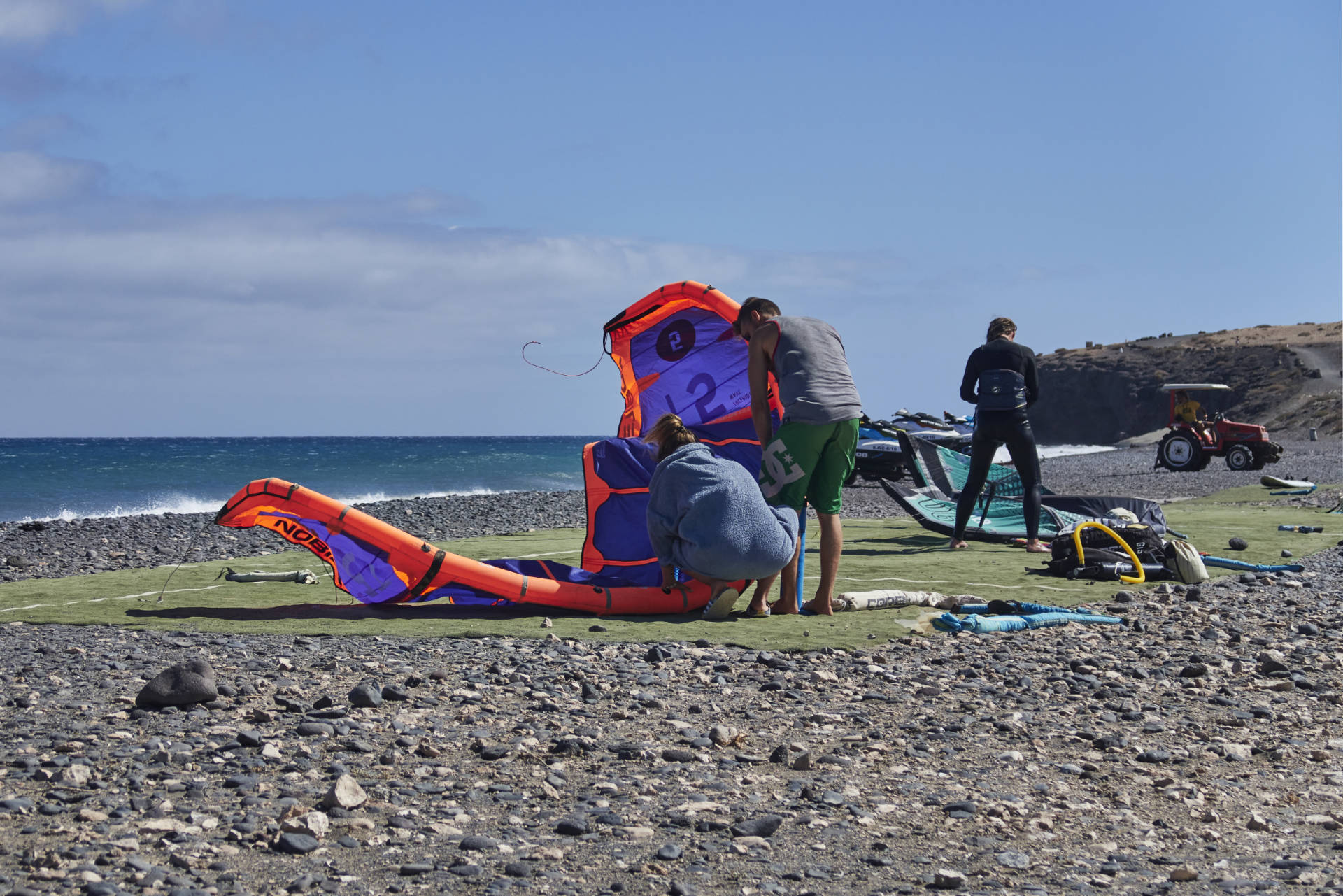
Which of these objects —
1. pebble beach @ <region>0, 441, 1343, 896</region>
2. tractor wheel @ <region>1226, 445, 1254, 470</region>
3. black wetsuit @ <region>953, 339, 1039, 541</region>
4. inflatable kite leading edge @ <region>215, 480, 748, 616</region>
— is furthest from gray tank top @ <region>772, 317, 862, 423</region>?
tractor wheel @ <region>1226, 445, 1254, 470</region>

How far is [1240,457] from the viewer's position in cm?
2475

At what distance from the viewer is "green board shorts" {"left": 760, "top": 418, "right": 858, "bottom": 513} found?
18.1ft

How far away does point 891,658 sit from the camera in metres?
4.65

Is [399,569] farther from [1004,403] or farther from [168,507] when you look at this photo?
[168,507]

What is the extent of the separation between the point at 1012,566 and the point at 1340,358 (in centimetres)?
6769

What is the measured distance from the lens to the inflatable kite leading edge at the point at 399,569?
217 inches

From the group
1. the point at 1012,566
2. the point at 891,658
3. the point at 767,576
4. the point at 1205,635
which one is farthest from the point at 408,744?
the point at 1012,566

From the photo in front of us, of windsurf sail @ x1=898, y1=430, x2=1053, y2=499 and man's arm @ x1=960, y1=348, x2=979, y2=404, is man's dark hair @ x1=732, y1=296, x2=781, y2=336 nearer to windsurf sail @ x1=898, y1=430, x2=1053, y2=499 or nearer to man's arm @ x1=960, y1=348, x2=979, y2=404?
man's arm @ x1=960, y1=348, x2=979, y2=404

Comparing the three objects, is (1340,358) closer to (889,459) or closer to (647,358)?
(889,459)

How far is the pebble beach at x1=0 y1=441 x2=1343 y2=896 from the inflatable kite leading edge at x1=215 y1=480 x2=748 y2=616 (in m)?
0.68

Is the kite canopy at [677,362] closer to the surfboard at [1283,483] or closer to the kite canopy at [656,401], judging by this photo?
the kite canopy at [656,401]

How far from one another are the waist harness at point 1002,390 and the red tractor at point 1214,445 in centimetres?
1828

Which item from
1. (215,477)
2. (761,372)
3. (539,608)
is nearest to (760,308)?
(761,372)

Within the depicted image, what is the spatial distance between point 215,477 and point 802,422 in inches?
1694
